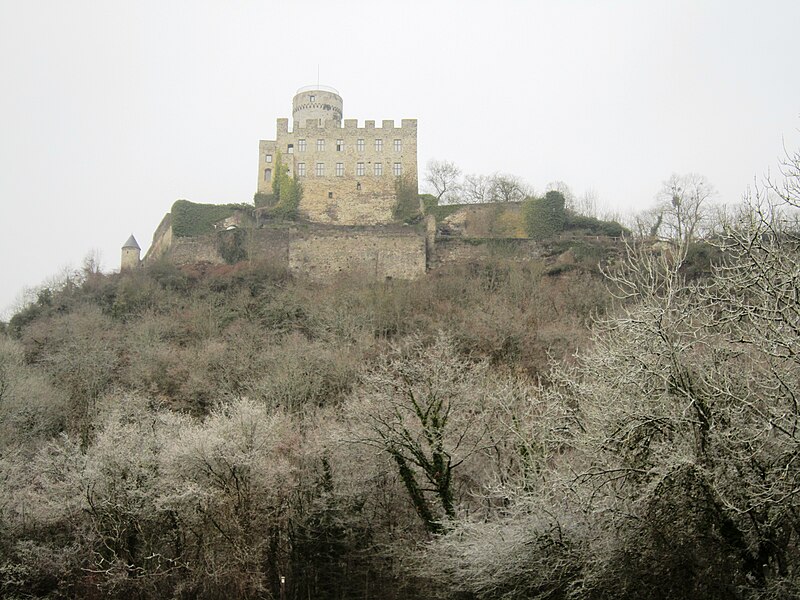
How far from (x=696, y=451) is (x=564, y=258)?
3089 centimetres

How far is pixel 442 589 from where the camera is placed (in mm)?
17109

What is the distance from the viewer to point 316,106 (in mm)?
53812

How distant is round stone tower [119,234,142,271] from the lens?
4533 cm

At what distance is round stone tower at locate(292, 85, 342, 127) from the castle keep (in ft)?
17.3

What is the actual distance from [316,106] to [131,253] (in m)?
15.9

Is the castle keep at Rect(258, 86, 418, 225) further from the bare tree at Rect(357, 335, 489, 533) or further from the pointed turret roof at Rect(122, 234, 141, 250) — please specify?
the bare tree at Rect(357, 335, 489, 533)

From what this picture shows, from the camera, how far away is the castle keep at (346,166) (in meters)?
46.6

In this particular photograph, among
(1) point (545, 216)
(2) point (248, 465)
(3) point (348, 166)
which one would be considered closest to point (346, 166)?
(3) point (348, 166)

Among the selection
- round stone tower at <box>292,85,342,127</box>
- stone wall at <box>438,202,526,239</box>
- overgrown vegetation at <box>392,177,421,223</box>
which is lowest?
stone wall at <box>438,202,526,239</box>

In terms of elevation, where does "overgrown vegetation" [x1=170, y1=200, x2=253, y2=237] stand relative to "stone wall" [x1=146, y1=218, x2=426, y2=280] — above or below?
above

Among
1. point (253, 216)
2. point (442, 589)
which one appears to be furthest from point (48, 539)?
point (253, 216)

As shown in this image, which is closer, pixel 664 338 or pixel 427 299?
pixel 664 338

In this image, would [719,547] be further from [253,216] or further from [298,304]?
[253,216]

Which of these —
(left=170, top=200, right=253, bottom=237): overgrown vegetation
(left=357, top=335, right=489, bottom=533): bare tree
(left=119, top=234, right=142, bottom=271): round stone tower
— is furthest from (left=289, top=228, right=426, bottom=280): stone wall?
(left=357, top=335, right=489, bottom=533): bare tree
